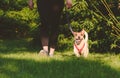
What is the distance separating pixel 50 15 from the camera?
853 cm

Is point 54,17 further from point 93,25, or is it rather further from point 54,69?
point 54,69

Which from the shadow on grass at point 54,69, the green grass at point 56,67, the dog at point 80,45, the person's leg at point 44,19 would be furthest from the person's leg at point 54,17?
the shadow on grass at point 54,69

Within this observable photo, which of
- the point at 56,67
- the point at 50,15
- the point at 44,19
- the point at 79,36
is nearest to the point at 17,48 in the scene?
the point at 44,19

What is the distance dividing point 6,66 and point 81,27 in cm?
322

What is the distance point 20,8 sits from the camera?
1552 centimetres

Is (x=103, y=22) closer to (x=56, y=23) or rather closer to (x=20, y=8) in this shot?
(x=56, y=23)

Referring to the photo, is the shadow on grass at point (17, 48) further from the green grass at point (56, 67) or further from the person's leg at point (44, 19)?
the green grass at point (56, 67)

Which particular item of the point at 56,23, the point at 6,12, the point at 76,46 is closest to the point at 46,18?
the point at 56,23

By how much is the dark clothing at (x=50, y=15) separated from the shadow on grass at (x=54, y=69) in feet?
3.16

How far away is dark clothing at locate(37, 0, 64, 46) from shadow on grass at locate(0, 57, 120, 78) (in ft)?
3.16

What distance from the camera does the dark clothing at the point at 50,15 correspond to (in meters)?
8.44

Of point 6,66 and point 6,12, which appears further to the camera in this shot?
point 6,12

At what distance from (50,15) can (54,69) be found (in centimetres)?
197

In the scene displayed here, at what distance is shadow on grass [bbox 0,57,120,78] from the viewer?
636 centimetres
